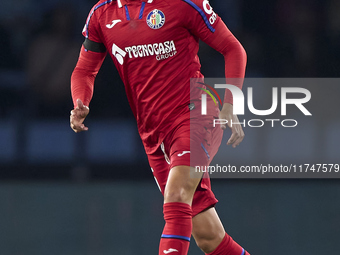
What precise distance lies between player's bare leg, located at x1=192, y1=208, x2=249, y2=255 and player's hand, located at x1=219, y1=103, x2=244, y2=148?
434mm

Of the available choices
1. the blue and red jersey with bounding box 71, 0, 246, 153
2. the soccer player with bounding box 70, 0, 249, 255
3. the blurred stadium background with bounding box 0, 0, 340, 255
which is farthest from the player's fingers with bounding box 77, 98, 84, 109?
the blurred stadium background with bounding box 0, 0, 340, 255

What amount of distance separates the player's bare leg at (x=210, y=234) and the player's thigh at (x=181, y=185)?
254 mm

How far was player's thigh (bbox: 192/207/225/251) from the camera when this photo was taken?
257 cm

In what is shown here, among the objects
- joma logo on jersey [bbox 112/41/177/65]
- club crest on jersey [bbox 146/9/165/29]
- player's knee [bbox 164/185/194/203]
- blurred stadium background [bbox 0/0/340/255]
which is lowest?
player's knee [bbox 164/185/194/203]

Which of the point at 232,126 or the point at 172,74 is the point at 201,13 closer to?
the point at 172,74

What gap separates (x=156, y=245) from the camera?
3.56 m

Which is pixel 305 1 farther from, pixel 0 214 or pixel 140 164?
pixel 0 214

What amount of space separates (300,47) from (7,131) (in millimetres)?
3811

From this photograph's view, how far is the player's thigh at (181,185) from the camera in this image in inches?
89.5

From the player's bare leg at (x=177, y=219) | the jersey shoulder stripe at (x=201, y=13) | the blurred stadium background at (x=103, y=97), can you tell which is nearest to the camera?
the player's bare leg at (x=177, y=219)

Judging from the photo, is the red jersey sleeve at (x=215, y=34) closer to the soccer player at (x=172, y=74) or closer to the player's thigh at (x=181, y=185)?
the soccer player at (x=172, y=74)

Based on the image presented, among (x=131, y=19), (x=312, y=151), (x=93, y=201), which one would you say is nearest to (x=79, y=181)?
(x=93, y=201)

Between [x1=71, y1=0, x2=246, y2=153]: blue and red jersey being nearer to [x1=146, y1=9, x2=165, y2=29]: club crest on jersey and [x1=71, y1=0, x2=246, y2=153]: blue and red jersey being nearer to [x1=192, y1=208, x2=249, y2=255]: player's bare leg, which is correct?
[x1=146, y1=9, x2=165, y2=29]: club crest on jersey

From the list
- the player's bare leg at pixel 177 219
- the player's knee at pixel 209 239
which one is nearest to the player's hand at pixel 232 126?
the player's bare leg at pixel 177 219
